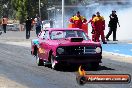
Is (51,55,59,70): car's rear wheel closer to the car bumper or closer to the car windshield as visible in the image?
the car bumper

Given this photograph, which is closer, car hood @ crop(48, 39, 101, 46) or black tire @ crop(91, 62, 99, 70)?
car hood @ crop(48, 39, 101, 46)

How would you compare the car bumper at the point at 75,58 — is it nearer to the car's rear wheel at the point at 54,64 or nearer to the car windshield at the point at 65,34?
the car's rear wheel at the point at 54,64

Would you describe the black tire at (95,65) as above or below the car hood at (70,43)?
below

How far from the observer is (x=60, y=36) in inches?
620

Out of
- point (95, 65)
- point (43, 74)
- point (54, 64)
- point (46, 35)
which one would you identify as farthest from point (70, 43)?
point (46, 35)

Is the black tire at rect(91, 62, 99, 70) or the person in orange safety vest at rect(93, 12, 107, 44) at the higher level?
the person in orange safety vest at rect(93, 12, 107, 44)

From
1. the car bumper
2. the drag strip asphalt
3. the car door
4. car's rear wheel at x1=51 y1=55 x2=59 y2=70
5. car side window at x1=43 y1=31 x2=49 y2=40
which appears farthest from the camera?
car side window at x1=43 y1=31 x2=49 y2=40

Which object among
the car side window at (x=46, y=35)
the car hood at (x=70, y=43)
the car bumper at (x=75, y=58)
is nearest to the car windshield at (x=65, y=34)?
the car side window at (x=46, y=35)

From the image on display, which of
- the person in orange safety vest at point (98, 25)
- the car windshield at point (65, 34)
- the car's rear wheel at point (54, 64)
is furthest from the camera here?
the person in orange safety vest at point (98, 25)

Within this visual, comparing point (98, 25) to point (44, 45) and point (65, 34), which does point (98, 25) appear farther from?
point (44, 45)

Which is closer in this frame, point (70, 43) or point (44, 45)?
point (70, 43)

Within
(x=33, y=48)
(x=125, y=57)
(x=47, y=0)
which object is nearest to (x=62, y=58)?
(x=33, y=48)

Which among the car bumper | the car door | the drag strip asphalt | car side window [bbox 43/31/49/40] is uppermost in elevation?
car side window [bbox 43/31/49/40]

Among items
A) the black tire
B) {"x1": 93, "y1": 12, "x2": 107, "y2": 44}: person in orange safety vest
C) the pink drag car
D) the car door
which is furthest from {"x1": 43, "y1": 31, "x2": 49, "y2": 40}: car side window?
{"x1": 93, "y1": 12, "x2": 107, "y2": 44}: person in orange safety vest
